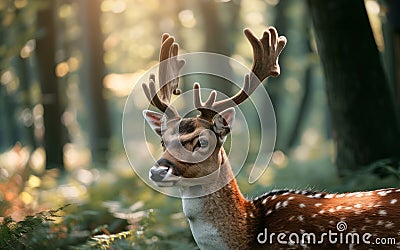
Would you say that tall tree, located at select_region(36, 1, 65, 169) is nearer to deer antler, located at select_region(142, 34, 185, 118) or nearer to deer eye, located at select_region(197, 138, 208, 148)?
deer antler, located at select_region(142, 34, 185, 118)

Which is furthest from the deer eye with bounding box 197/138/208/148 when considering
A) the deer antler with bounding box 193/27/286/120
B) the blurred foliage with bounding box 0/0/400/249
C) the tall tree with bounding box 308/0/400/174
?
the tall tree with bounding box 308/0/400/174

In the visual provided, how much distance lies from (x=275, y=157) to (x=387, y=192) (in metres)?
13.1

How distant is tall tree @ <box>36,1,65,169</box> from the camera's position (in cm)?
1505

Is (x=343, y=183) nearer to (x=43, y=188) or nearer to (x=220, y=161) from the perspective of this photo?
(x=220, y=161)

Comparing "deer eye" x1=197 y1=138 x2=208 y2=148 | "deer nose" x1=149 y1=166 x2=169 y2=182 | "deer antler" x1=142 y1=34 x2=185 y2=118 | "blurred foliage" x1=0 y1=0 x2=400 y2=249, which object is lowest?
"blurred foliage" x1=0 y1=0 x2=400 y2=249

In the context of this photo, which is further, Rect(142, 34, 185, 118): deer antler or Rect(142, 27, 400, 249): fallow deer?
Rect(142, 34, 185, 118): deer antler

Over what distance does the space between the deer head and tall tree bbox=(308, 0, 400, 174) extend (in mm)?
2743

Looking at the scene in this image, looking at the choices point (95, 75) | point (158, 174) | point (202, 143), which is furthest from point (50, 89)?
point (158, 174)

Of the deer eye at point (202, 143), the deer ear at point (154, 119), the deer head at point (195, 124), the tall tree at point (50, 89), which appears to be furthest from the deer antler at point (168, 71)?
the tall tree at point (50, 89)

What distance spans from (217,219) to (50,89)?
10378 millimetres

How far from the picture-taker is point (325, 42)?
862 centimetres

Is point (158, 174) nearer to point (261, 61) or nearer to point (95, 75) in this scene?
point (261, 61)

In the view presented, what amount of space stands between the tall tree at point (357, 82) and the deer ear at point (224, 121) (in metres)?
3.36

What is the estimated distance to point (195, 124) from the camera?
5441 millimetres
